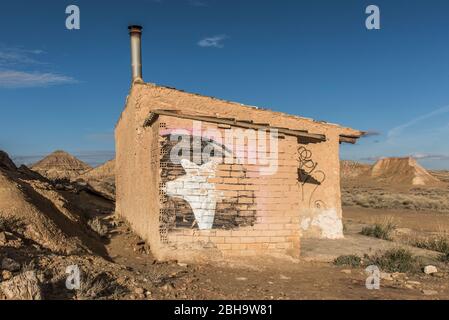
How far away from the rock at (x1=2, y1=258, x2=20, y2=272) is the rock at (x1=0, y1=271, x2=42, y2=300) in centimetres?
69

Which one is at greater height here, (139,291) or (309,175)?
(309,175)

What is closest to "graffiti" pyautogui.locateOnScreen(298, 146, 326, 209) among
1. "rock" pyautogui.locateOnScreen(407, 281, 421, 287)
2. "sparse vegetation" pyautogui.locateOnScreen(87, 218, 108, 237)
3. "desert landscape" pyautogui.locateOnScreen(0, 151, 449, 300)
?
"desert landscape" pyautogui.locateOnScreen(0, 151, 449, 300)

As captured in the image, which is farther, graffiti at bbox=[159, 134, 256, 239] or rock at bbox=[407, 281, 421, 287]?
graffiti at bbox=[159, 134, 256, 239]

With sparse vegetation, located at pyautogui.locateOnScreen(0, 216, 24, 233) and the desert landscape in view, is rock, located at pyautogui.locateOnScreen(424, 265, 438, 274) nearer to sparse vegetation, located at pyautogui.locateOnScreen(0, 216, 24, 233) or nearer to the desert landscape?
the desert landscape

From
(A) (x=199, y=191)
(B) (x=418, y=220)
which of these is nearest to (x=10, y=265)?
(A) (x=199, y=191)

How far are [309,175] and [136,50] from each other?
6.51 meters

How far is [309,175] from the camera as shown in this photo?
1177 cm

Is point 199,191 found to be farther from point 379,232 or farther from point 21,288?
point 379,232

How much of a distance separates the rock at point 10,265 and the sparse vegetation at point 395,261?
649 cm

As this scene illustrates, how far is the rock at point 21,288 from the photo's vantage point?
480 cm

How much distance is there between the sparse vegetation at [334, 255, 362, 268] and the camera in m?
8.99

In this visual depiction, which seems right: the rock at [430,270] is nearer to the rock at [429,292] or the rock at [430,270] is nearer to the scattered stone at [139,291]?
the rock at [429,292]

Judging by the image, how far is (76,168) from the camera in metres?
53.0
